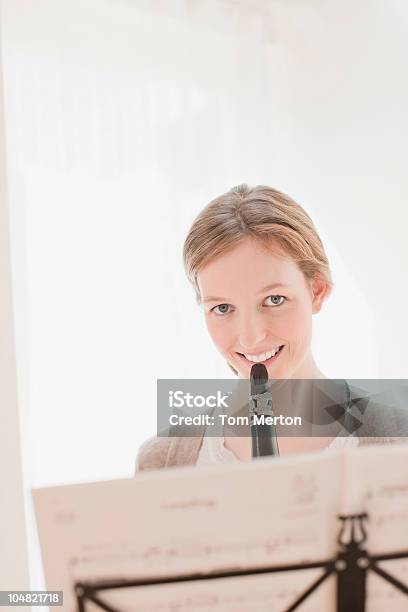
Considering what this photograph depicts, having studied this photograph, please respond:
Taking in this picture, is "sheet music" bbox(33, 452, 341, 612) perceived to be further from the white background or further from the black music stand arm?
the white background

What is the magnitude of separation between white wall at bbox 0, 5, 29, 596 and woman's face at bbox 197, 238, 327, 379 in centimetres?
66

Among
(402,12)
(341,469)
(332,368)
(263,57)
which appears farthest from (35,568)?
(402,12)

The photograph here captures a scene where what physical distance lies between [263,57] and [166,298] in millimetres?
748

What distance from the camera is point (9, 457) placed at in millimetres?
1640

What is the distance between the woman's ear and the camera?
1188mm

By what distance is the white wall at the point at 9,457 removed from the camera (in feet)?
5.35

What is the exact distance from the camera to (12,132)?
174 centimetres

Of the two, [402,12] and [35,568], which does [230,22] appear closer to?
[402,12]

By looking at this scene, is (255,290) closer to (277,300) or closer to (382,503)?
(277,300)

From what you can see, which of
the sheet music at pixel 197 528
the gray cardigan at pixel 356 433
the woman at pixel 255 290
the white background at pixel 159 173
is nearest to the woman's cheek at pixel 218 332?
the woman at pixel 255 290

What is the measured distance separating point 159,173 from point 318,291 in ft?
2.81

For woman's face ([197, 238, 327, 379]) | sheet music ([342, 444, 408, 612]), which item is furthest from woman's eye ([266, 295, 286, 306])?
sheet music ([342, 444, 408, 612])

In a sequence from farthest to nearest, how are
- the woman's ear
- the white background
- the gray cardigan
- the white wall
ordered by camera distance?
the white background, the white wall, the woman's ear, the gray cardigan

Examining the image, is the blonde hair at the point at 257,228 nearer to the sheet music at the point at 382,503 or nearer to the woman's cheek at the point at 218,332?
the woman's cheek at the point at 218,332
